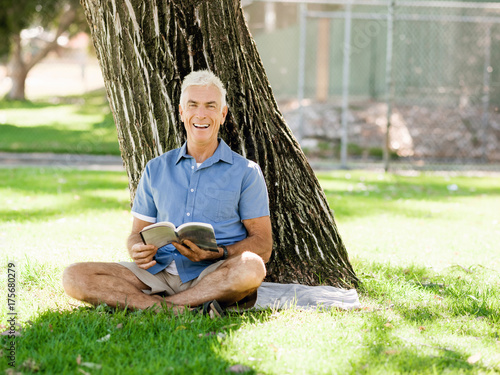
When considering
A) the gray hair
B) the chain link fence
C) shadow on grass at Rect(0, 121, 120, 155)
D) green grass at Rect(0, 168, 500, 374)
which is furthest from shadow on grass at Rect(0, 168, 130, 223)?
the chain link fence

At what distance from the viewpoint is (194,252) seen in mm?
3451

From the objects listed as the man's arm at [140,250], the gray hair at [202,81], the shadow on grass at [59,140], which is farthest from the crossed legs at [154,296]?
the shadow on grass at [59,140]

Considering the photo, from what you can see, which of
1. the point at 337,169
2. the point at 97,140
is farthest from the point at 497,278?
Answer: the point at 97,140

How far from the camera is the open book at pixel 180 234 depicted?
322 centimetres

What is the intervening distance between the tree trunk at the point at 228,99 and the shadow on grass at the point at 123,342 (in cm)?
87

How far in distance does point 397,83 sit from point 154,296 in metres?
13.4

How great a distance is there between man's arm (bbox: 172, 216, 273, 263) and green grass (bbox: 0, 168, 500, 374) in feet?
1.15

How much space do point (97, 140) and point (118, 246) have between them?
902 centimetres

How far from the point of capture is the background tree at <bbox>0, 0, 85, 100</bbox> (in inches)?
696

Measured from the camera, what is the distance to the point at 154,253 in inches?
138

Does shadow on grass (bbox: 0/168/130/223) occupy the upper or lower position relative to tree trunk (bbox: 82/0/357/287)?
lower

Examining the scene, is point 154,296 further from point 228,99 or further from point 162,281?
point 228,99

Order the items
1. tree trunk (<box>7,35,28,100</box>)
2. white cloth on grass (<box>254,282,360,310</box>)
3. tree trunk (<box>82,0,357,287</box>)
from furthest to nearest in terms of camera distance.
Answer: tree trunk (<box>7,35,28,100</box>), tree trunk (<box>82,0,357,287</box>), white cloth on grass (<box>254,282,360,310</box>)

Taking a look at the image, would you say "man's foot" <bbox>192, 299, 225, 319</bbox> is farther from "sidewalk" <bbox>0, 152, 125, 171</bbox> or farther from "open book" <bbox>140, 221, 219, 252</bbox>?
"sidewalk" <bbox>0, 152, 125, 171</bbox>
